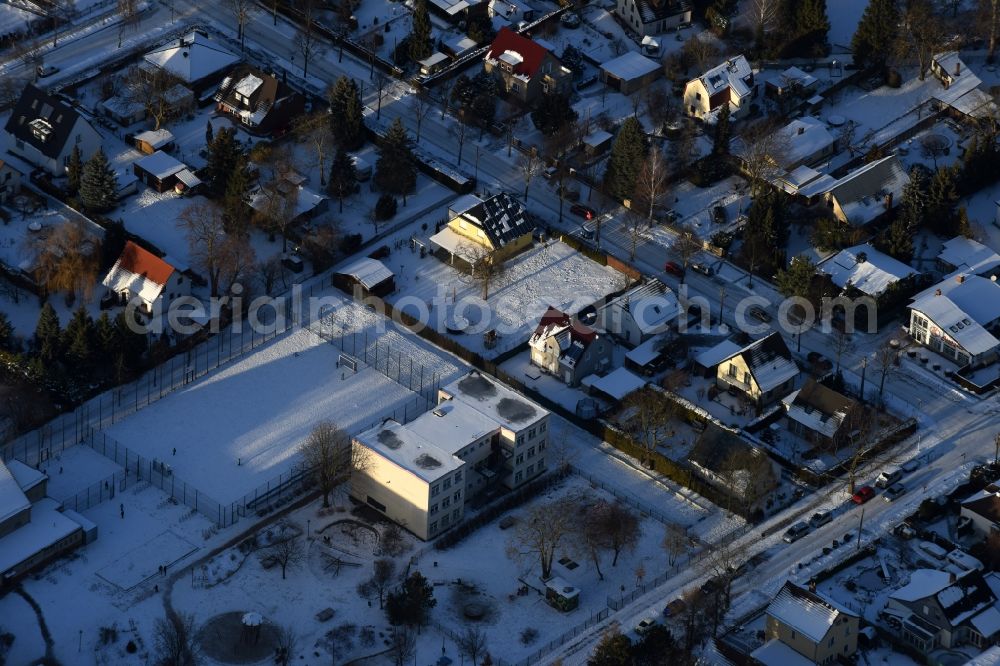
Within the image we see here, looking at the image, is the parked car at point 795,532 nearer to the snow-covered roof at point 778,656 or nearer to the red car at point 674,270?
the snow-covered roof at point 778,656

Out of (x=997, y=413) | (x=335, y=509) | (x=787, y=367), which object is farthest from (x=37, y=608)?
(x=997, y=413)

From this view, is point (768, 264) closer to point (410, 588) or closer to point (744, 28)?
point (744, 28)

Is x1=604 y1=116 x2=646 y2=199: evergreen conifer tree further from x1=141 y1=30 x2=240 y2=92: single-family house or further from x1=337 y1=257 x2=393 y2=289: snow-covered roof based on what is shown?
x1=141 y1=30 x2=240 y2=92: single-family house

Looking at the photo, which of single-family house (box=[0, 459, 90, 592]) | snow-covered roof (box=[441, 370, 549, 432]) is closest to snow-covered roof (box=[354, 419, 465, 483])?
snow-covered roof (box=[441, 370, 549, 432])

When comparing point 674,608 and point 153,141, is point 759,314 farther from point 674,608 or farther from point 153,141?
point 153,141

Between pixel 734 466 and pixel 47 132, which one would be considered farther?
pixel 47 132

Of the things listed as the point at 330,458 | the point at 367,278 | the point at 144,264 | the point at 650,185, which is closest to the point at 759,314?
the point at 650,185
